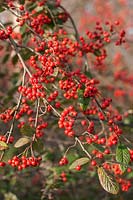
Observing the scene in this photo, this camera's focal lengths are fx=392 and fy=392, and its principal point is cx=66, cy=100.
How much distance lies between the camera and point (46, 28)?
331 cm

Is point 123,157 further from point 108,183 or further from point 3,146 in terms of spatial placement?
point 3,146

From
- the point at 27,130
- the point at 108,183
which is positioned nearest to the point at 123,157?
the point at 108,183

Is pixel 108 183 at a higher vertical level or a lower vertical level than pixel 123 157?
lower

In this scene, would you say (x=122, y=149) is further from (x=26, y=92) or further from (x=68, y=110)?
(x=26, y=92)

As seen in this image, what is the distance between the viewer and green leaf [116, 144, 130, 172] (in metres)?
2.16

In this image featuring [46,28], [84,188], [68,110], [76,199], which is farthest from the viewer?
[84,188]

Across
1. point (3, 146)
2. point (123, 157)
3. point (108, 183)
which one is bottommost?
point (108, 183)

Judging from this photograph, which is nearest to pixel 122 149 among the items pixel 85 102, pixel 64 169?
pixel 85 102

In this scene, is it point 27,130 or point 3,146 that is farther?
point 27,130

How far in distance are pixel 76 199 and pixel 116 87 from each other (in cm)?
342

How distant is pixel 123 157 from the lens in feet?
7.20

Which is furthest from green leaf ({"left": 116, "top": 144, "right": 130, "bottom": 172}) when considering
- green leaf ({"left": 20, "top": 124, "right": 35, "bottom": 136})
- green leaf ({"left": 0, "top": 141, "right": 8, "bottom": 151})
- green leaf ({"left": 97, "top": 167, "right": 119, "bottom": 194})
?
green leaf ({"left": 0, "top": 141, "right": 8, "bottom": 151})

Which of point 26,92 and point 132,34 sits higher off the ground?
point 132,34

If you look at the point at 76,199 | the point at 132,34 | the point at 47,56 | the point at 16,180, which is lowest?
the point at 76,199
